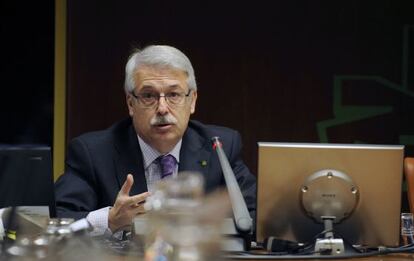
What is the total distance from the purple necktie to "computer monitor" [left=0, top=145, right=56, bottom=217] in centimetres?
62

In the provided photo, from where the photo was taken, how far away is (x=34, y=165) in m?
2.16

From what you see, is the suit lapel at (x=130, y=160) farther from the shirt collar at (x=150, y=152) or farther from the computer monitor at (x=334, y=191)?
the computer monitor at (x=334, y=191)

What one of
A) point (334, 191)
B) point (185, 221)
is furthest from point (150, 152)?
point (185, 221)

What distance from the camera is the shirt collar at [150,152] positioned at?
278cm

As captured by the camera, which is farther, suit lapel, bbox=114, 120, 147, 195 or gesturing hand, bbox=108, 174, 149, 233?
suit lapel, bbox=114, 120, 147, 195

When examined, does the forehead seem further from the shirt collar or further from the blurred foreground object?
the blurred foreground object

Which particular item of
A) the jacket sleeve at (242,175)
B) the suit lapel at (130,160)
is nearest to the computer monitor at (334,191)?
the jacket sleeve at (242,175)

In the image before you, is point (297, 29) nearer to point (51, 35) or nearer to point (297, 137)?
point (297, 137)

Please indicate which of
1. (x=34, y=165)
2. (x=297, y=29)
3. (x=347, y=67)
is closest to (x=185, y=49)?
(x=297, y=29)

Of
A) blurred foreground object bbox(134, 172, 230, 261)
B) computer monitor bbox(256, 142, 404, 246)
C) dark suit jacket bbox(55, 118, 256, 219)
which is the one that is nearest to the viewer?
blurred foreground object bbox(134, 172, 230, 261)

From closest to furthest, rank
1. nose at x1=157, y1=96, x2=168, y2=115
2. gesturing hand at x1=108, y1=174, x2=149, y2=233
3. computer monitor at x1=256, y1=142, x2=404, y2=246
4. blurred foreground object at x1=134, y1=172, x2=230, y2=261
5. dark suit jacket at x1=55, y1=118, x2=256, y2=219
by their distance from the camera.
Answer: blurred foreground object at x1=134, y1=172, x2=230, y2=261 < computer monitor at x1=256, y1=142, x2=404, y2=246 < gesturing hand at x1=108, y1=174, x2=149, y2=233 < dark suit jacket at x1=55, y1=118, x2=256, y2=219 < nose at x1=157, y1=96, x2=168, y2=115

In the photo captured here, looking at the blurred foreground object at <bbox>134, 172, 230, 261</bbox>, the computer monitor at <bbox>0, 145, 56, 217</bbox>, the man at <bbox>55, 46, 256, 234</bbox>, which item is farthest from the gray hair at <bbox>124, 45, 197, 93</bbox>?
the blurred foreground object at <bbox>134, 172, 230, 261</bbox>

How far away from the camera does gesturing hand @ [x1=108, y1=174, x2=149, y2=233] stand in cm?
230

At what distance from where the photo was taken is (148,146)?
110 inches
